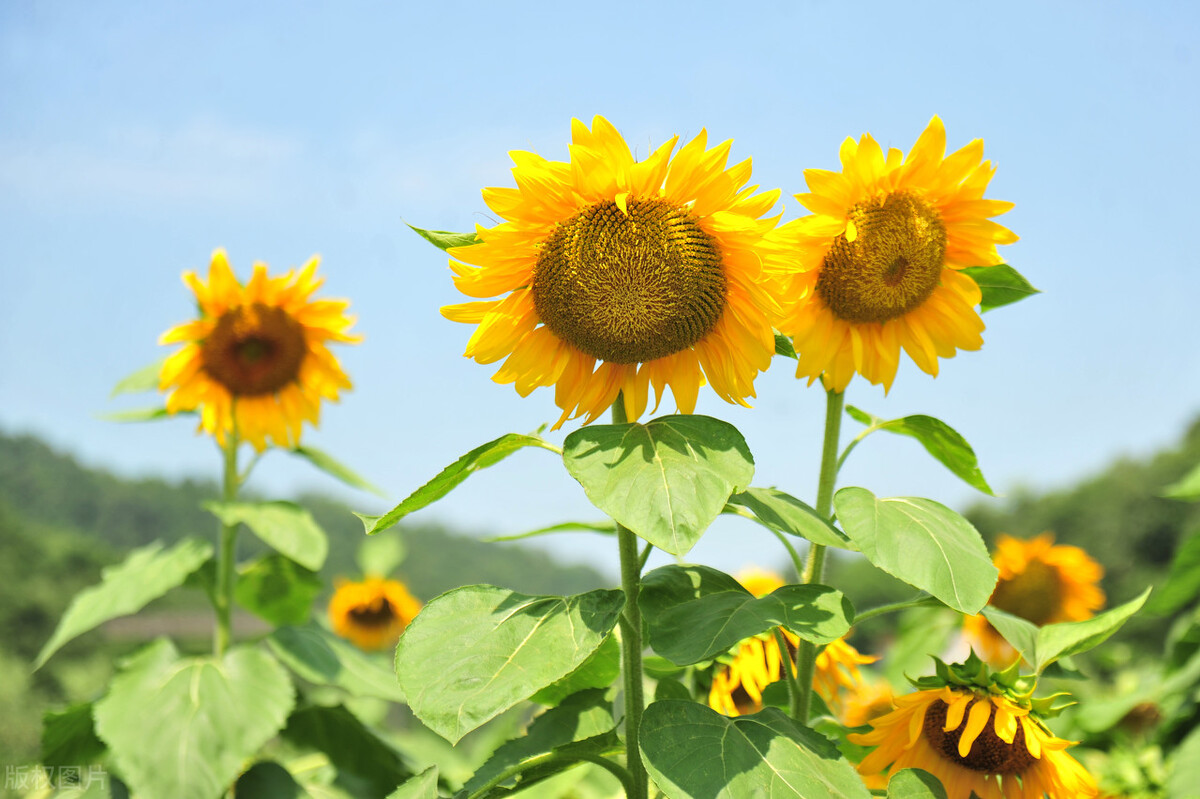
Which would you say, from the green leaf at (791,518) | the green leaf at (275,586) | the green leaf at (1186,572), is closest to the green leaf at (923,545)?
the green leaf at (791,518)

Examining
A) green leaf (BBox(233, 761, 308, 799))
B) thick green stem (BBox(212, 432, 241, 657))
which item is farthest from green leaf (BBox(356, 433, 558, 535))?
thick green stem (BBox(212, 432, 241, 657))

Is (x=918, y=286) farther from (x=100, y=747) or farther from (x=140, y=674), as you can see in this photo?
(x=100, y=747)

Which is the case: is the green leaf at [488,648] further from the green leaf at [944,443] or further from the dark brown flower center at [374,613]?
the dark brown flower center at [374,613]

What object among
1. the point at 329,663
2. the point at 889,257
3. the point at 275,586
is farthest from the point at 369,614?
the point at 889,257

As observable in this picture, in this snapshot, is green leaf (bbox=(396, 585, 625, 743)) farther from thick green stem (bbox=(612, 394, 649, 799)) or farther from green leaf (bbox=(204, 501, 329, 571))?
green leaf (bbox=(204, 501, 329, 571))

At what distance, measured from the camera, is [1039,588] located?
441 cm

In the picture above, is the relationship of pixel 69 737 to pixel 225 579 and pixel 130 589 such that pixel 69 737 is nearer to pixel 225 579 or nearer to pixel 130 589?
pixel 130 589

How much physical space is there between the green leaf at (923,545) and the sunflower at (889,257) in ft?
1.02

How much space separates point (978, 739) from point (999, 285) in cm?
90

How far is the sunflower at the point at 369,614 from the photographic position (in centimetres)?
561

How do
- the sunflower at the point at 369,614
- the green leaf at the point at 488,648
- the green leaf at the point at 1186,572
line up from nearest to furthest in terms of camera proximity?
1. the green leaf at the point at 488,648
2. the green leaf at the point at 1186,572
3. the sunflower at the point at 369,614

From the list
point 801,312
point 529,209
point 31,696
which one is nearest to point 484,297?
point 529,209

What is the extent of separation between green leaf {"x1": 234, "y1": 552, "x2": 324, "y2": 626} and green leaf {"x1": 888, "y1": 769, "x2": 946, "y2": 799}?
2.16 meters

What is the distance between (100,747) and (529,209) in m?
2.43
